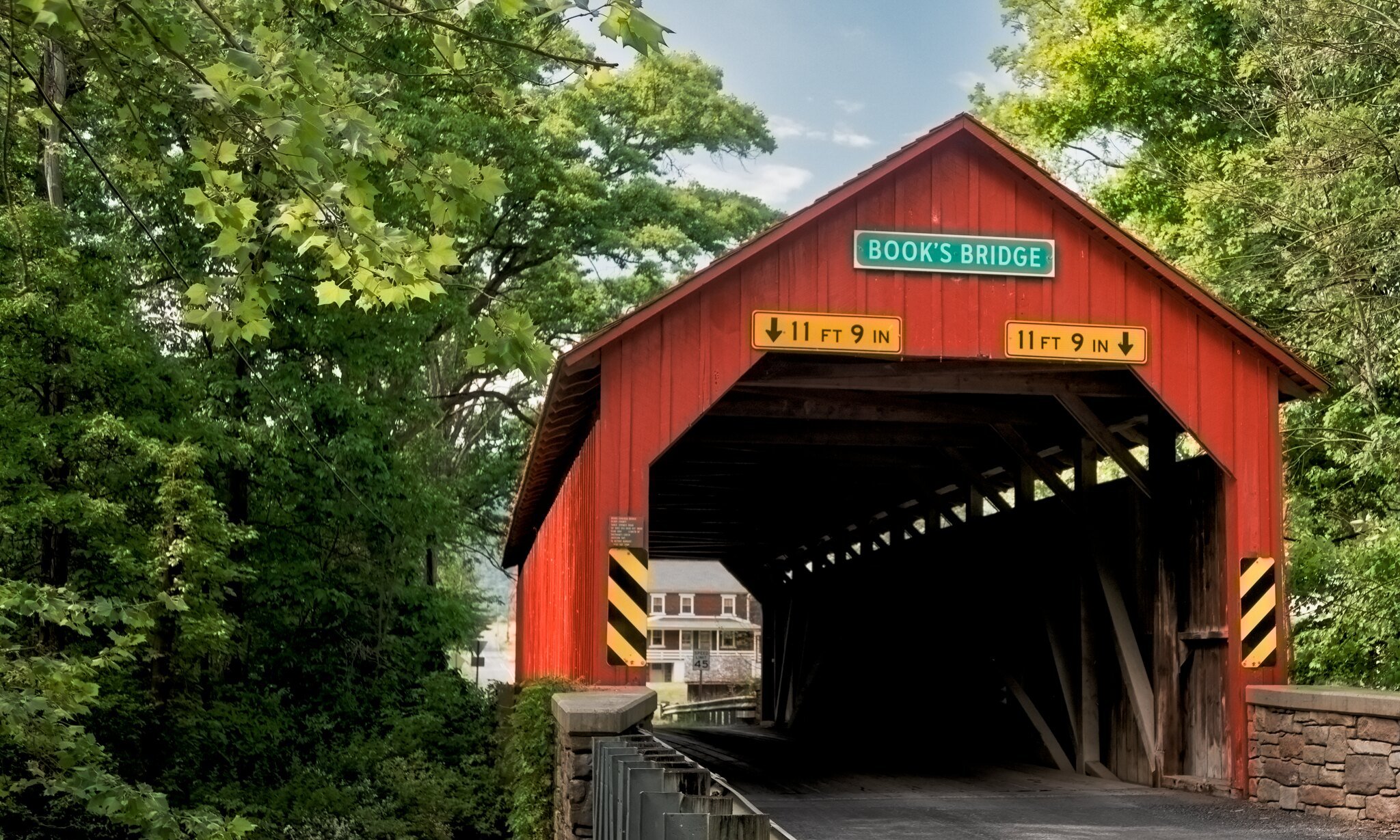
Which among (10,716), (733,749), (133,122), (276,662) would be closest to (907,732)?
(733,749)

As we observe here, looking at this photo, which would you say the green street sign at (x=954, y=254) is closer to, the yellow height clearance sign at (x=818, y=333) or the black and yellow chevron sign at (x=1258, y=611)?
the yellow height clearance sign at (x=818, y=333)

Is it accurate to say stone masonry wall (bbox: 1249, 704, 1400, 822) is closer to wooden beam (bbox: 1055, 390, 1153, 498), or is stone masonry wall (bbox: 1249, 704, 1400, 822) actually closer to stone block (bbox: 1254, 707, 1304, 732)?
stone block (bbox: 1254, 707, 1304, 732)

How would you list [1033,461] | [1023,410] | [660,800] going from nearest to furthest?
[660,800]
[1023,410]
[1033,461]

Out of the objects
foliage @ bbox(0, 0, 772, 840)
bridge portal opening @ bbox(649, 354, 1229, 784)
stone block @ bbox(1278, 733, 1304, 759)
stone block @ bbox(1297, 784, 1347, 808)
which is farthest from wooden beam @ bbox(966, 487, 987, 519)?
stone block @ bbox(1297, 784, 1347, 808)

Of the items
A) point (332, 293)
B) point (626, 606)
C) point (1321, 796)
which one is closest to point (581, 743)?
point (626, 606)

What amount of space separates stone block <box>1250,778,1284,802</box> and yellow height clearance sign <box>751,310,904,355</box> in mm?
3571

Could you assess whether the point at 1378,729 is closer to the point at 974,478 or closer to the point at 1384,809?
the point at 1384,809

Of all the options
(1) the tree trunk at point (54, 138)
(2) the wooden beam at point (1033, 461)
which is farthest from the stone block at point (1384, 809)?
(1) the tree trunk at point (54, 138)

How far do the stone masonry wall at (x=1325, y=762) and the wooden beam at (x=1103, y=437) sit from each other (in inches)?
86.3

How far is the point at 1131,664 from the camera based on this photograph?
12391mm

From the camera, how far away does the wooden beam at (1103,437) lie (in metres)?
12.1

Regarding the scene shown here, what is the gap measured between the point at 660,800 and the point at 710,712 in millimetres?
37729

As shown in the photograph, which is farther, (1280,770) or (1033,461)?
(1033,461)

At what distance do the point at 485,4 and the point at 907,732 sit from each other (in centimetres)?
1699
